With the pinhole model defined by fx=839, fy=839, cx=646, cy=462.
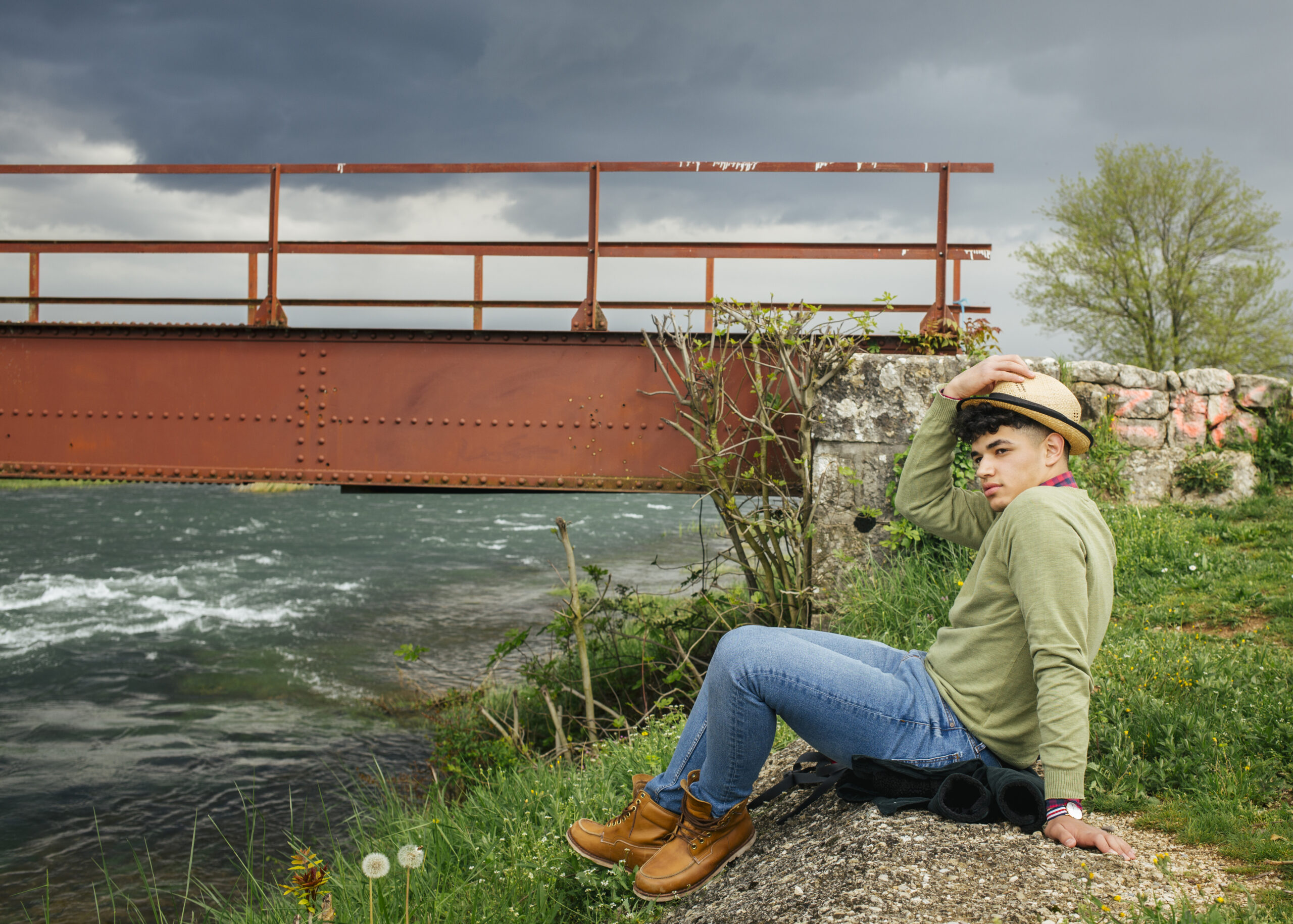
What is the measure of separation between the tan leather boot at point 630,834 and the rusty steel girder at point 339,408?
3.48 m

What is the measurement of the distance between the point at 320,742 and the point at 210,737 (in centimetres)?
122

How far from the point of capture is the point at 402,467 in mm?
6293

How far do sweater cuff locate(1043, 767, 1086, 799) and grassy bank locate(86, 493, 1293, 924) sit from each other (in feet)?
2.03

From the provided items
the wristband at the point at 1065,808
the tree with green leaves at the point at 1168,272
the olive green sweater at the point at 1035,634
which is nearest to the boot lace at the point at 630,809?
Result: the olive green sweater at the point at 1035,634

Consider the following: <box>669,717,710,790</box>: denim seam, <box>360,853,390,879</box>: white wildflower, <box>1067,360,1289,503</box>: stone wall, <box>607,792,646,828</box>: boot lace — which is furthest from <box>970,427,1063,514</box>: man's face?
<box>1067,360,1289,503</box>: stone wall

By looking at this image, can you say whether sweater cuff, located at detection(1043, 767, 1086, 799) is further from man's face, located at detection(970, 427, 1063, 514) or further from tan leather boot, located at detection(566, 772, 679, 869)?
tan leather boot, located at detection(566, 772, 679, 869)

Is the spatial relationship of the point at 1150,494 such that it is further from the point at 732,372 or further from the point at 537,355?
the point at 537,355

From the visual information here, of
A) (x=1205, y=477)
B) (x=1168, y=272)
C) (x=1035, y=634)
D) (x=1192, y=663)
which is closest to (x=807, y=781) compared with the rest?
(x=1035, y=634)

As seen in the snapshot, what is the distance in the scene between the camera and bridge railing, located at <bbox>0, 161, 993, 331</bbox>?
19.4 feet

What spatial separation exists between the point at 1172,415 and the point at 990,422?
6.16 metres

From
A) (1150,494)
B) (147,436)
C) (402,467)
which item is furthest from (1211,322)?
(147,436)

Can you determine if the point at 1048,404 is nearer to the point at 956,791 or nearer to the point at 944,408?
the point at 944,408

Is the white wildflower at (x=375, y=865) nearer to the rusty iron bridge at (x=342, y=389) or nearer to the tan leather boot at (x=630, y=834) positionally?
the tan leather boot at (x=630, y=834)

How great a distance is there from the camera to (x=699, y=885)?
8.25 feet
